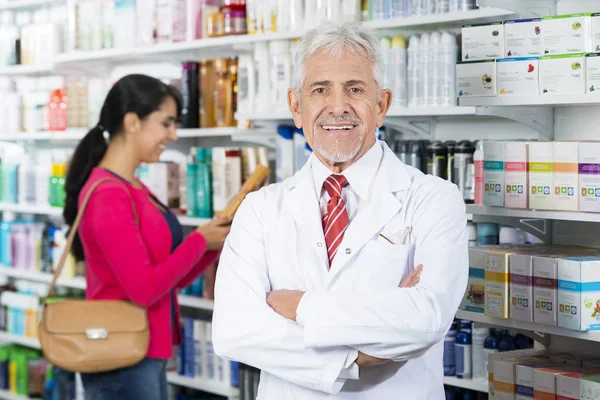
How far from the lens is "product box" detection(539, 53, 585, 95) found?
101 inches

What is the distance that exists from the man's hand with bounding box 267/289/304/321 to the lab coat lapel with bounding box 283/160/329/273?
107mm

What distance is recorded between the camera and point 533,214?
105 inches

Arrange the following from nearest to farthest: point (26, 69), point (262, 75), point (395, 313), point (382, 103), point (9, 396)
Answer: point (395, 313)
point (382, 103)
point (262, 75)
point (26, 69)
point (9, 396)

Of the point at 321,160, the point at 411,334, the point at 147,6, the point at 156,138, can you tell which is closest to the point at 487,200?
the point at 321,160

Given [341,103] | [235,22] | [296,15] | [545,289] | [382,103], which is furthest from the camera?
[235,22]

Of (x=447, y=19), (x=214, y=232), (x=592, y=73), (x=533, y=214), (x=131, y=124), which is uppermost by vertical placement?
(x=447, y=19)

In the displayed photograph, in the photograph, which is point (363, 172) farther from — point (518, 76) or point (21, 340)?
point (21, 340)

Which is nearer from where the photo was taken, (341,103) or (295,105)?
(341,103)

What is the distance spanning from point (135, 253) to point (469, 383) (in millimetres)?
1329

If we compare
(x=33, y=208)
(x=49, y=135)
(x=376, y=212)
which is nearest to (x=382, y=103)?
(x=376, y=212)

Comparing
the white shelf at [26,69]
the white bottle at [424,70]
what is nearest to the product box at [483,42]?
the white bottle at [424,70]

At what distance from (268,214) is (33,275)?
12.4 ft

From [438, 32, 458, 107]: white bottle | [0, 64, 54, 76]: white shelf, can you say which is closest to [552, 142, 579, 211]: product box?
[438, 32, 458, 107]: white bottle

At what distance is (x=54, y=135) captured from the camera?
17.6ft
